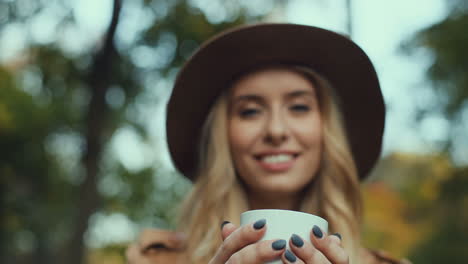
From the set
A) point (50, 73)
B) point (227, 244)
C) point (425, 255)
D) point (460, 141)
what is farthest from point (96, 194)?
point (425, 255)

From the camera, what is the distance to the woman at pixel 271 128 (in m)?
2.00

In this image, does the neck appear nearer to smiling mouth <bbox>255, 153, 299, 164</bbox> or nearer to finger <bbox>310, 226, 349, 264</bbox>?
smiling mouth <bbox>255, 153, 299, 164</bbox>

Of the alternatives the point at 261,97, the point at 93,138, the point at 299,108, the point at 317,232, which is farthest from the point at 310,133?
the point at 93,138

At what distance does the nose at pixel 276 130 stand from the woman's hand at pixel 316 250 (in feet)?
2.07

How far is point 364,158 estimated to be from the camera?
2.36m

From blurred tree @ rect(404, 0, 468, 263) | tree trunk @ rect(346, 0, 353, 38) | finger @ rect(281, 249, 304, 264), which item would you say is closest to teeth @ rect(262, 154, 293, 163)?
finger @ rect(281, 249, 304, 264)

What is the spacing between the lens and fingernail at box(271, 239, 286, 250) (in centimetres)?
126

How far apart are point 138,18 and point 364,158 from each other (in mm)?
4179

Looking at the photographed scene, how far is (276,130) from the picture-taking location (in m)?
1.93

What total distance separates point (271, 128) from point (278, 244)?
0.74 m

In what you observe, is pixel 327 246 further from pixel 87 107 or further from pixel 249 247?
pixel 87 107

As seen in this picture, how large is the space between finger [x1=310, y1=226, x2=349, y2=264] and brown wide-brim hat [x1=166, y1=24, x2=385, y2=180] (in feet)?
3.12

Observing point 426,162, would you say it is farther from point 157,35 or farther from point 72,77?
point 72,77

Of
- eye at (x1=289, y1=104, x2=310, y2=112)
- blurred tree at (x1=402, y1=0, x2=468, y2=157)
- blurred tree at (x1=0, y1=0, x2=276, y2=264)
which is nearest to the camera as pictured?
eye at (x1=289, y1=104, x2=310, y2=112)
